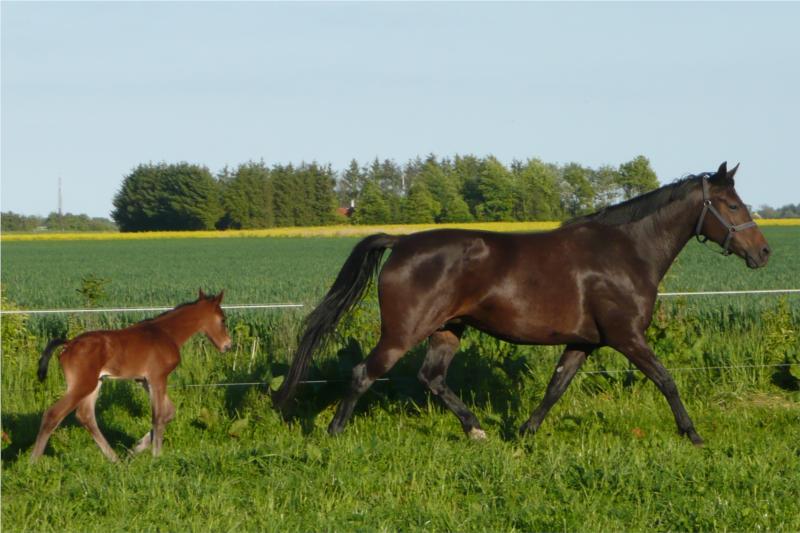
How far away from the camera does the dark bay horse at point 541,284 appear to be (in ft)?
24.3

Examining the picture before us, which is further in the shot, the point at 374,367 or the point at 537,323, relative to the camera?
the point at 537,323

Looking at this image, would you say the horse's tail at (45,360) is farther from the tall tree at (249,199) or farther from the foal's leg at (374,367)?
the tall tree at (249,199)

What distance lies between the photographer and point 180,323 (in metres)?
7.34

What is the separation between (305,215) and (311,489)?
269ft

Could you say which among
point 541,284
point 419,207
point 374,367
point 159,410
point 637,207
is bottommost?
point 159,410

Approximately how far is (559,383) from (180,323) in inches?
118

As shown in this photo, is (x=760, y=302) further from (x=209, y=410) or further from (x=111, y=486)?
(x=111, y=486)

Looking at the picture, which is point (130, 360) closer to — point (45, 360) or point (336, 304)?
point (45, 360)

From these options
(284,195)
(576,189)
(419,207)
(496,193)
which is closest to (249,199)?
(284,195)

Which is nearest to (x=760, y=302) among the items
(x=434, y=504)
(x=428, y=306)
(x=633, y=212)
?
(x=633, y=212)

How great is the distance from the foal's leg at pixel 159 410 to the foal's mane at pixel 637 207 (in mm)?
3422

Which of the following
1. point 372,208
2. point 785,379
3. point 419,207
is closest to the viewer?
point 785,379

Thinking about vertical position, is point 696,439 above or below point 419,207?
below

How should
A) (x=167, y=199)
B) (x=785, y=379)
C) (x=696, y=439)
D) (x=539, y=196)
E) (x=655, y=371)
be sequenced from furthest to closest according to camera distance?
(x=167, y=199) → (x=539, y=196) → (x=785, y=379) → (x=655, y=371) → (x=696, y=439)
